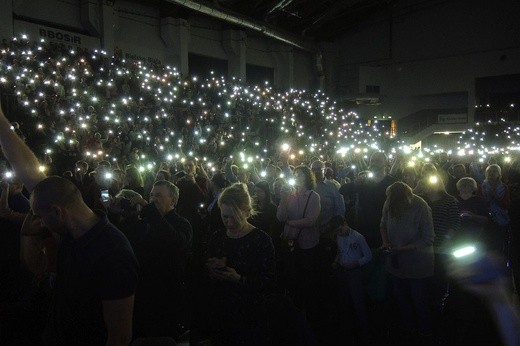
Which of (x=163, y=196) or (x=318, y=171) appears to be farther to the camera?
(x=318, y=171)

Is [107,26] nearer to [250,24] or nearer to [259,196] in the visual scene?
[250,24]

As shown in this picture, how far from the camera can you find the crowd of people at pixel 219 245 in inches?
86.0

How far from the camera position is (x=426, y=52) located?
87.6 ft

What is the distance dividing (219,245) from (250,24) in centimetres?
1823

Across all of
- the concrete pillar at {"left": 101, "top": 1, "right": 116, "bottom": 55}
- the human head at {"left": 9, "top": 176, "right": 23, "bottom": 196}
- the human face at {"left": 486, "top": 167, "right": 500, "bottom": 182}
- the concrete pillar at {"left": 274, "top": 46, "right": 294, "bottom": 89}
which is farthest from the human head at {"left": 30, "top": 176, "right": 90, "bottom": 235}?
the concrete pillar at {"left": 274, "top": 46, "right": 294, "bottom": 89}

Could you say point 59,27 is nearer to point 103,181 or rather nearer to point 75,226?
point 103,181

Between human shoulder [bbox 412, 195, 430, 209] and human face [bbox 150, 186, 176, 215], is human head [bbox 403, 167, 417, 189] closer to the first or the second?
human shoulder [bbox 412, 195, 430, 209]

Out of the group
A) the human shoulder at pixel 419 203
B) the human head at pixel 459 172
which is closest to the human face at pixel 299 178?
the human shoulder at pixel 419 203

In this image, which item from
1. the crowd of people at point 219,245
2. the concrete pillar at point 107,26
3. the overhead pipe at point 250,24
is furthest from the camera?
the overhead pipe at point 250,24

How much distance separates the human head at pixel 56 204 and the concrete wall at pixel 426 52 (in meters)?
26.4

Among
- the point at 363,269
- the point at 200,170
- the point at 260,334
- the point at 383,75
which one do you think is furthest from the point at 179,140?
the point at 383,75

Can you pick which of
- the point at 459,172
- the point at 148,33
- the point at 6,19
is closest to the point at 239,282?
the point at 459,172

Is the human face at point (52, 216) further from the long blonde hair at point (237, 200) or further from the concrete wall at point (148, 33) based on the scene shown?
the concrete wall at point (148, 33)

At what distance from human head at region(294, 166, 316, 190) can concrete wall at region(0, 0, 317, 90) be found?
10.7m
